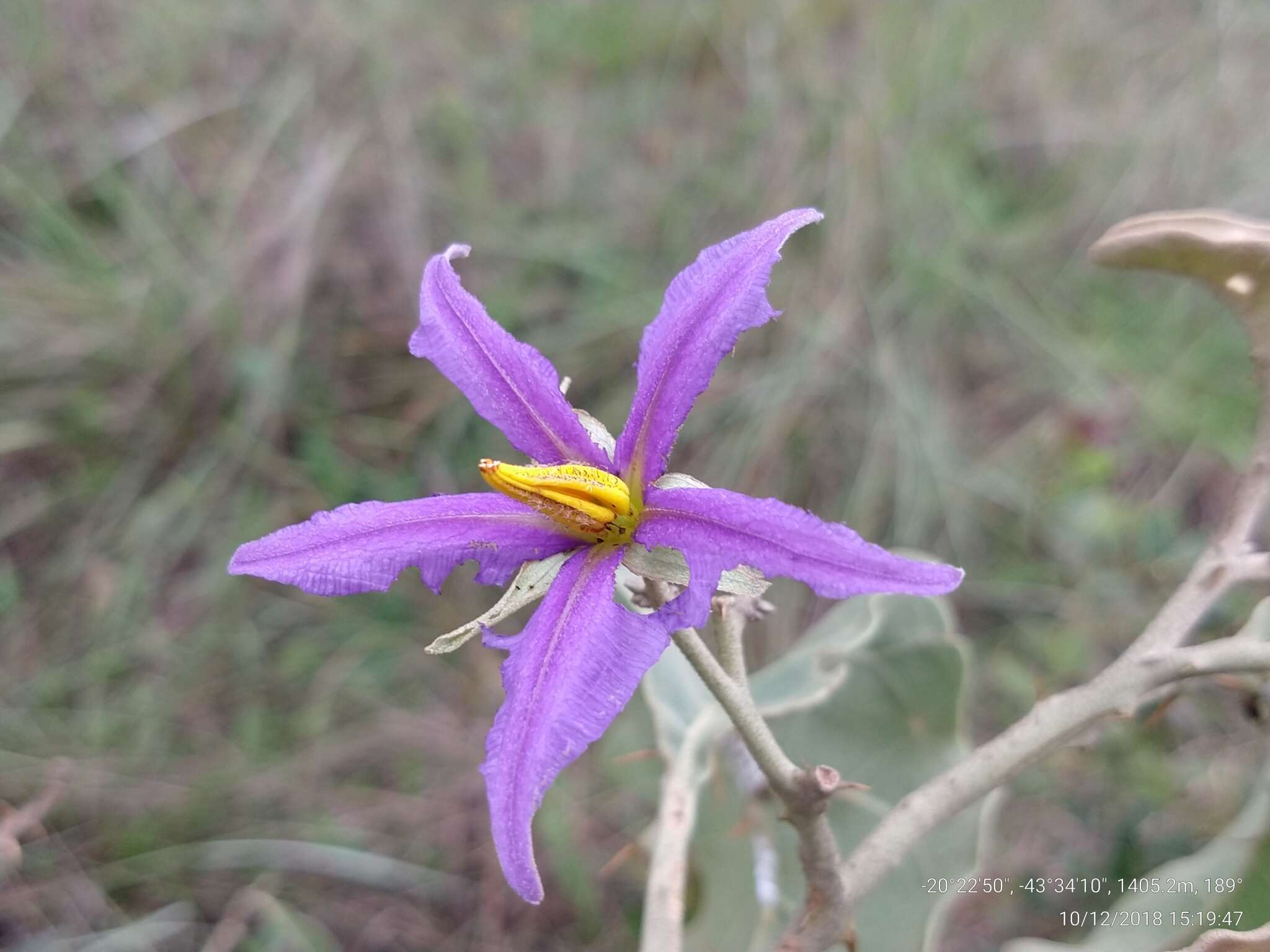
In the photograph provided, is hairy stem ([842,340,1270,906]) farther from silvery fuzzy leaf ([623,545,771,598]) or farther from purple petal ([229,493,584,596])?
purple petal ([229,493,584,596])

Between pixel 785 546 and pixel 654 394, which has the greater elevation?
pixel 654 394

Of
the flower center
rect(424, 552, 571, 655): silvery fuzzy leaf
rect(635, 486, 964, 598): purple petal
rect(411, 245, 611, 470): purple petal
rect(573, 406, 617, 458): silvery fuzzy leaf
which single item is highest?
rect(411, 245, 611, 470): purple petal

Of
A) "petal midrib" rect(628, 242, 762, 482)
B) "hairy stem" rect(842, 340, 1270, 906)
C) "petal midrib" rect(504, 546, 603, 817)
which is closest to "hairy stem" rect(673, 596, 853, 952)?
"hairy stem" rect(842, 340, 1270, 906)

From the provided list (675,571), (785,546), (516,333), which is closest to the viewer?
(785,546)

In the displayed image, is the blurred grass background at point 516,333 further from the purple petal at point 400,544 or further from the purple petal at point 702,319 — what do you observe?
the purple petal at point 702,319

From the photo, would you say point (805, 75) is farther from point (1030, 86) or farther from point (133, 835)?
point (133, 835)

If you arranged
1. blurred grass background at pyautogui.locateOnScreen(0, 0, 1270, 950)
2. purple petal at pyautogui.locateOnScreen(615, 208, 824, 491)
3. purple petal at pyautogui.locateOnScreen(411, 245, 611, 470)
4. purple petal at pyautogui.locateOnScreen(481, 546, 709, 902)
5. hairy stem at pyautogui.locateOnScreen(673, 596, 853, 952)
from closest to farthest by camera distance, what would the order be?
purple petal at pyautogui.locateOnScreen(481, 546, 709, 902), hairy stem at pyautogui.locateOnScreen(673, 596, 853, 952), purple petal at pyautogui.locateOnScreen(615, 208, 824, 491), purple petal at pyautogui.locateOnScreen(411, 245, 611, 470), blurred grass background at pyautogui.locateOnScreen(0, 0, 1270, 950)

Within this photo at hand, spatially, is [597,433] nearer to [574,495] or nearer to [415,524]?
[574,495]

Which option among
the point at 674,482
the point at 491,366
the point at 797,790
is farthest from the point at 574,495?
the point at 797,790
